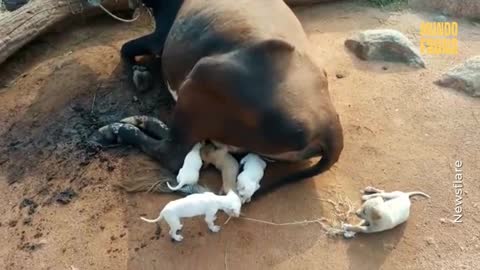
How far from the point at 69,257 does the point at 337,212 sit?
1.48m

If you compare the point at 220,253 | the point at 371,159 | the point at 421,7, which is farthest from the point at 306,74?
the point at 421,7

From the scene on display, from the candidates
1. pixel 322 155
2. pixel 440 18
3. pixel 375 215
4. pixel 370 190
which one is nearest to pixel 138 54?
pixel 322 155

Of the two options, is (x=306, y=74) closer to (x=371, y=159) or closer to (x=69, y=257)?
(x=371, y=159)

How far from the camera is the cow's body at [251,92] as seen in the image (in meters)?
3.21

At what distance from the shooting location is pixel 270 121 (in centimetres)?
320

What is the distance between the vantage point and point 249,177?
3.28 metres

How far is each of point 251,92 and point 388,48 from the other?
1.81 meters

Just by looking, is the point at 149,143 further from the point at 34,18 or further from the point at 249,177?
the point at 34,18

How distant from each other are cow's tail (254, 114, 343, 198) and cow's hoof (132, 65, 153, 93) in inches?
50.2

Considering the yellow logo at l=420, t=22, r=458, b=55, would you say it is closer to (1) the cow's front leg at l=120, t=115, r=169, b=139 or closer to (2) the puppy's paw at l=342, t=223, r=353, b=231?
(2) the puppy's paw at l=342, t=223, r=353, b=231

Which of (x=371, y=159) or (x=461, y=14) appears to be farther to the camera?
(x=461, y=14)

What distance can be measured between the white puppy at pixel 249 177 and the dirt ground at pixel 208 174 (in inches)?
5.3

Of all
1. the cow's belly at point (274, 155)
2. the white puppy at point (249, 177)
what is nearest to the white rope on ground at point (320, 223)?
the white puppy at point (249, 177)

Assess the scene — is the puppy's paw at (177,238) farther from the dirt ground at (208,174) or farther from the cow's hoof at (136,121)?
the cow's hoof at (136,121)
